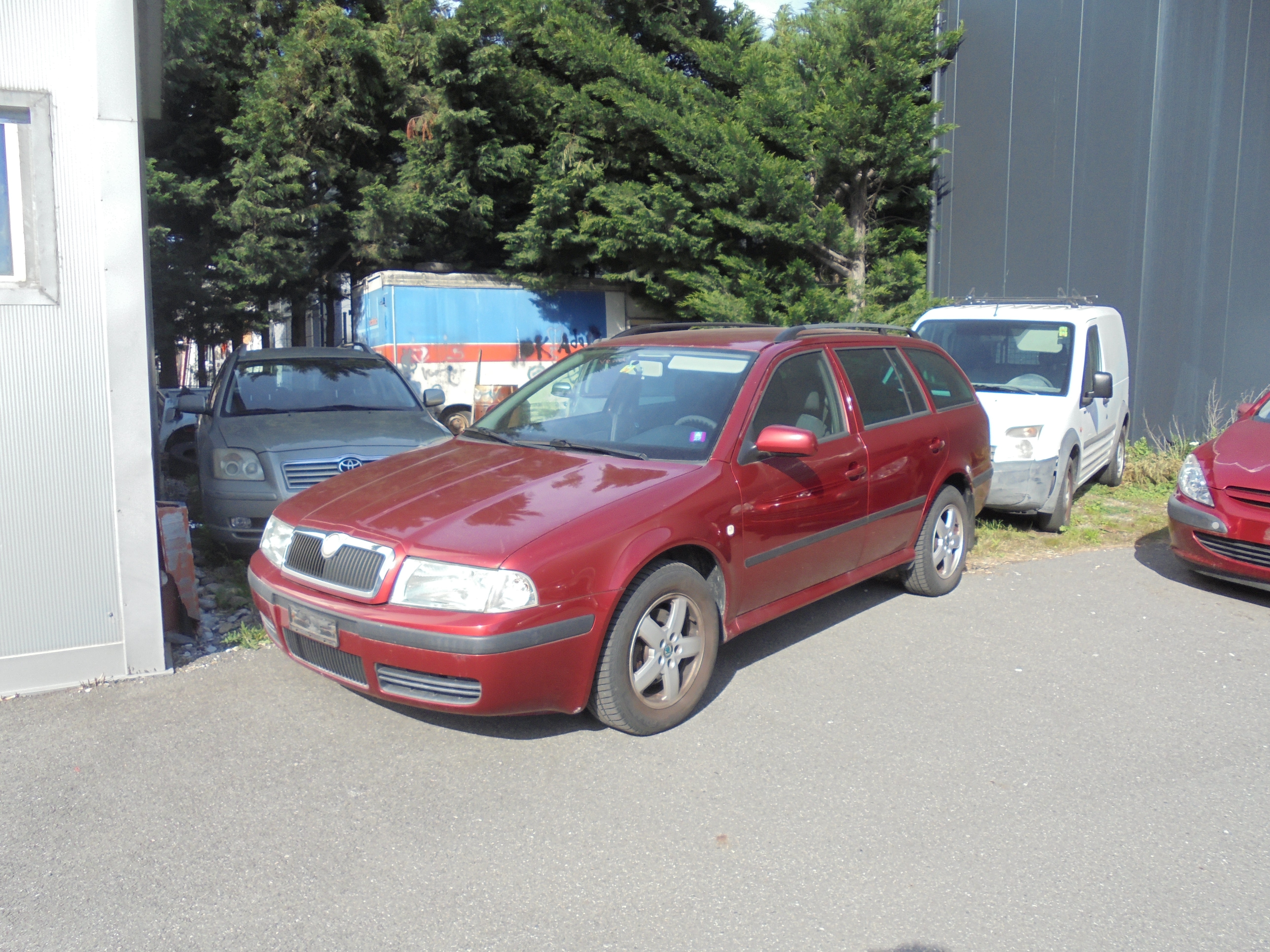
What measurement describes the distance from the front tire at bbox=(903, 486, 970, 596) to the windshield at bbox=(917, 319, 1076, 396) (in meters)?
2.43

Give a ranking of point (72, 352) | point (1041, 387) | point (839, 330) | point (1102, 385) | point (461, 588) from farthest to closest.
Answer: point (1041, 387)
point (1102, 385)
point (839, 330)
point (72, 352)
point (461, 588)

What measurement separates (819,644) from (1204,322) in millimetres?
9367

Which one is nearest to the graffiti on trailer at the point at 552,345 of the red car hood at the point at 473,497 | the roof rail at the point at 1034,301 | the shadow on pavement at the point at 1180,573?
the roof rail at the point at 1034,301

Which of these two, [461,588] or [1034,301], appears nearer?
[461,588]

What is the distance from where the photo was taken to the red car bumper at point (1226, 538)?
6.04 m

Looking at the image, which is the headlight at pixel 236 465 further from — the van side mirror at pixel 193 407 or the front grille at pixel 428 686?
the front grille at pixel 428 686

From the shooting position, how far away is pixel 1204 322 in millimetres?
11875

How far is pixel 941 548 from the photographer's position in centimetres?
618

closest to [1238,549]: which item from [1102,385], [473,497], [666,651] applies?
[1102,385]

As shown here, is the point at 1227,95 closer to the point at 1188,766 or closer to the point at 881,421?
the point at 881,421

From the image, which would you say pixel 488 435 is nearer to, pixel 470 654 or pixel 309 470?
pixel 470 654

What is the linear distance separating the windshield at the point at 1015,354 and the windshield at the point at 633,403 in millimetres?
4044

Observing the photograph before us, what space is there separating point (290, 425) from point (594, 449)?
11.5ft

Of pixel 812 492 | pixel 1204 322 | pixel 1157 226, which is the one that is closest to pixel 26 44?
pixel 812 492
